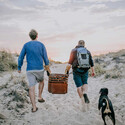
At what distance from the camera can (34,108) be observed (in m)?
4.82

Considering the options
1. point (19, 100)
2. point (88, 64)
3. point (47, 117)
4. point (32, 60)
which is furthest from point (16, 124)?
point (88, 64)

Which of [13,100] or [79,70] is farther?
[13,100]

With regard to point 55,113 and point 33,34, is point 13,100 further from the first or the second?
point 33,34

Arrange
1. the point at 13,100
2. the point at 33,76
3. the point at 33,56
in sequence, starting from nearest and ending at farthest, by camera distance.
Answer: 1. the point at 33,56
2. the point at 33,76
3. the point at 13,100

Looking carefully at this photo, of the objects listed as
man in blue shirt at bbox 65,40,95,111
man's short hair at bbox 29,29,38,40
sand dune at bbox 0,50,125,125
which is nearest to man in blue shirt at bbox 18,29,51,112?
man's short hair at bbox 29,29,38,40

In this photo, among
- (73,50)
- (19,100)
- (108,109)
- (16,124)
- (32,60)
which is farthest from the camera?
(19,100)

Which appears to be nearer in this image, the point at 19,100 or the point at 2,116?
the point at 2,116

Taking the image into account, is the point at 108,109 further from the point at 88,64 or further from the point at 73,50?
the point at 73,50

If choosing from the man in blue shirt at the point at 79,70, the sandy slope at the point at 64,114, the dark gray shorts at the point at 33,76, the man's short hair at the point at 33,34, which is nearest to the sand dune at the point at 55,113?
the sandy slope at the point at 64,114

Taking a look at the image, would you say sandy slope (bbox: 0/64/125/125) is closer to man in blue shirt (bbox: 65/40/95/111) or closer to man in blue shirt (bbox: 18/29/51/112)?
man in blue shirt (bbox: 65/40/95/111)

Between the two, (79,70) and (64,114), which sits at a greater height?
(79,70)

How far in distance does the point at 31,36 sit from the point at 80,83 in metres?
1.93

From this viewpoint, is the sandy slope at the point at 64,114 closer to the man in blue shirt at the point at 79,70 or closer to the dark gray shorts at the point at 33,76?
the man in blue shirt at the point at 79,70

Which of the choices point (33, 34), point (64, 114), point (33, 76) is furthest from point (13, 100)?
point (33, 34)
